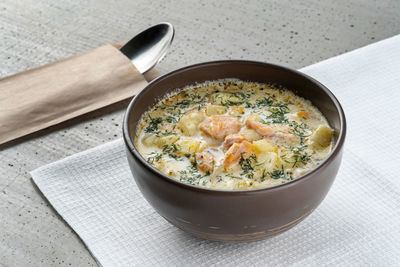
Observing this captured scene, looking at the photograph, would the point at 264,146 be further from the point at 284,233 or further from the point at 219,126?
the point at 284,233

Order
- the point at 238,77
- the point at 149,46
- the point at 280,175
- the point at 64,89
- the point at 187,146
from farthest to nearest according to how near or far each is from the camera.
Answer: the point at 149,46 → the point at 64,89 → the point at 238,77 → the point at 187,146 → the point at 280,175

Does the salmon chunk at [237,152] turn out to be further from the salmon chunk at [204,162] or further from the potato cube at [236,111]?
the potato cube at [236,111]

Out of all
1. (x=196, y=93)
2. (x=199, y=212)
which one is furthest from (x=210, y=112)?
(x=199, y=212)

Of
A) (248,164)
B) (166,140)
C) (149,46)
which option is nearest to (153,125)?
(166,140)

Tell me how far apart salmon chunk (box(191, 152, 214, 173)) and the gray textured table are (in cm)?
63

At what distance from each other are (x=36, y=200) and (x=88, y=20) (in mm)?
1268

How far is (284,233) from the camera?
156cm

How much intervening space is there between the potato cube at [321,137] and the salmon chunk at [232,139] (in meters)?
0.20

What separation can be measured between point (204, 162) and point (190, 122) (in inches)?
7.5

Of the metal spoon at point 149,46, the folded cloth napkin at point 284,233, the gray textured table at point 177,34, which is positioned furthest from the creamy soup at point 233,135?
the metal spoon at point 149,46

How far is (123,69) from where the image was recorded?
7.59 ft

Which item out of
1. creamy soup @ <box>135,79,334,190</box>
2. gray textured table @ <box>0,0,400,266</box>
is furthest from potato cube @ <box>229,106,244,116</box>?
gray textured table @ <box>0,0,400,266</box>

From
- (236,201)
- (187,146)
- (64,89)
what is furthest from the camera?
(64,89)

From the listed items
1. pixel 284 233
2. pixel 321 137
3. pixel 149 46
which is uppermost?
pixel 321 137
